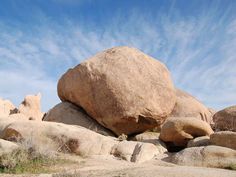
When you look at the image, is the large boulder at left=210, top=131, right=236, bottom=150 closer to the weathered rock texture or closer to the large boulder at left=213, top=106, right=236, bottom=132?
the weathered rock texture

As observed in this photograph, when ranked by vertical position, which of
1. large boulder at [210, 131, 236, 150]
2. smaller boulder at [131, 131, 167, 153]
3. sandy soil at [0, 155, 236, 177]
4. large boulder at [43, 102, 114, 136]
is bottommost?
sandy soil at [0, 155, 236, 177]

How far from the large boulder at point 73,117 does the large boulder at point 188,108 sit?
3908mm

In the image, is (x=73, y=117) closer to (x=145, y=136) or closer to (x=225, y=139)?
(x=145, y=136)

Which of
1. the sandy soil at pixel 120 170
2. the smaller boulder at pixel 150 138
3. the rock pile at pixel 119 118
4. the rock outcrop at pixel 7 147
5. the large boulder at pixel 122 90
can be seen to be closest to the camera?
the sandy soil at pixel 120 170

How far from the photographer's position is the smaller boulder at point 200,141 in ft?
41.7

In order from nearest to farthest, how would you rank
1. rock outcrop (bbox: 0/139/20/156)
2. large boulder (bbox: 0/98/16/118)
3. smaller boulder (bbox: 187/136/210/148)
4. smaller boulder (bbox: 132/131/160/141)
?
rock outcrop (bbox: 0/139/20/156), smaller boulder (bbox: 187/136/210/148), smaller boulder (bbox: 132/131/160/141), large boulder (bbox: 0/98/16/118)

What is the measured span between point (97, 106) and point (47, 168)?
6023mm

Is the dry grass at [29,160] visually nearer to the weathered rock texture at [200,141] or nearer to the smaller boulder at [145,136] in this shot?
the weathered rock texture at [200,141]

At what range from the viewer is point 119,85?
15031 mm

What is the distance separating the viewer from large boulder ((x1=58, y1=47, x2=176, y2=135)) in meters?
15.0

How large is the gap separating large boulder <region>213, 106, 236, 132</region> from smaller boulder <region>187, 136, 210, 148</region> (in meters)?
2.51

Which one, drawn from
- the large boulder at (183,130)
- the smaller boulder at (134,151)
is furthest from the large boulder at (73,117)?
the smaller boulder at (134,151)

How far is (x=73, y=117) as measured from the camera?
16.0 metres

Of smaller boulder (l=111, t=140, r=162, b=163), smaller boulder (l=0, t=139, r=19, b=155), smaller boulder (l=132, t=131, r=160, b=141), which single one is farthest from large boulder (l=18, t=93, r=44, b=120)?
smaller boulder (l=0, t=139, r=19, b=155)
